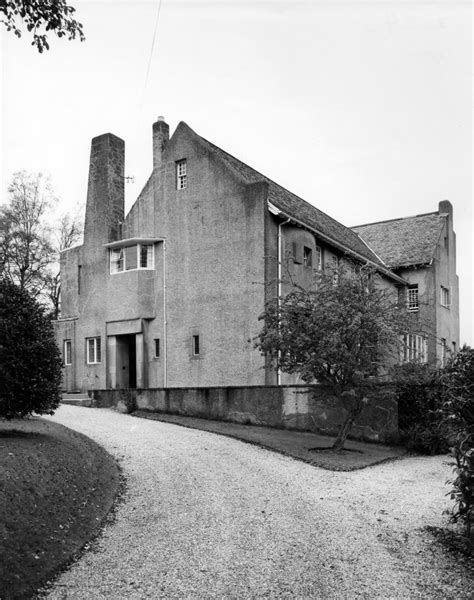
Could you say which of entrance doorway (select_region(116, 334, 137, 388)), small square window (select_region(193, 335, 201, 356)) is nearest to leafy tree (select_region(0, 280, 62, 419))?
small square window (select_region(193, 335, 201, 356))

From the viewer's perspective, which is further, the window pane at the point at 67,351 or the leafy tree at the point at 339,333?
the window pane at the point at 67,351

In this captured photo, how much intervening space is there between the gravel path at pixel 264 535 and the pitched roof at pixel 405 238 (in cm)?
2508

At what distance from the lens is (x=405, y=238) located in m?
41.7

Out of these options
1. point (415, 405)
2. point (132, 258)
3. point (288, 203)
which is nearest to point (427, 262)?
point (288, 203)

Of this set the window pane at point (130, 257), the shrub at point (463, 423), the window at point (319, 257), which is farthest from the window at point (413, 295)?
the shrub at point (463, 423)

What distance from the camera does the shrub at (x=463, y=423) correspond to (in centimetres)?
779

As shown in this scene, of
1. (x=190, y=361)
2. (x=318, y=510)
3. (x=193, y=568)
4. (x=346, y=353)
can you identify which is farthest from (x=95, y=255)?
(x=193, y=568)

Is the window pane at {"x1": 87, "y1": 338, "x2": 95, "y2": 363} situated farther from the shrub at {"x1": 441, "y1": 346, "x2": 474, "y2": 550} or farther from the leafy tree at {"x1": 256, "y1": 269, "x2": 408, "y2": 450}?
the shrub at {"x1": 441, "y1": 346, "x2": 474, "y2": 550}

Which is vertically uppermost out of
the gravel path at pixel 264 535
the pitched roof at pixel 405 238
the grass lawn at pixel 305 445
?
the pitched roof at pixel 405 238

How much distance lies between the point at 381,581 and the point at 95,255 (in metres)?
26.8

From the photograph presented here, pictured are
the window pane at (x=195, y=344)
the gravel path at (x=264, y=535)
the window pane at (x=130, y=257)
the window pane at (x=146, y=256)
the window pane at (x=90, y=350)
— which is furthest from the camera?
the window pane at (x=90, y=350)

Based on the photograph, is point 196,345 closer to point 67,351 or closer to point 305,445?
point 67,351

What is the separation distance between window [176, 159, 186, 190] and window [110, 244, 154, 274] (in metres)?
3.21

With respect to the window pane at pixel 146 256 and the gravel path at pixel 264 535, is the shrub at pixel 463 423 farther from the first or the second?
the window pane at pixel 146 256
